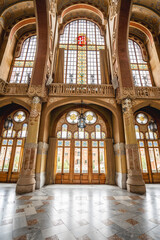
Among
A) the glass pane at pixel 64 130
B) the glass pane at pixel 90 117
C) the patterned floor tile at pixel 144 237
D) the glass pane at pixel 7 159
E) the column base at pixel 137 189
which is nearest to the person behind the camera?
the patterned floor tile at pixel 144 237

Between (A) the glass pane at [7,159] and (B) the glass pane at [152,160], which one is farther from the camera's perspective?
(B) the glass pane at [152,160]

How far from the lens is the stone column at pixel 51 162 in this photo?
330 inches

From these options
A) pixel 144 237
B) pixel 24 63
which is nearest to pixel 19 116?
pixel 24 63

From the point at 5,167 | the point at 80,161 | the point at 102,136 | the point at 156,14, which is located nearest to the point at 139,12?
the point at 156,14

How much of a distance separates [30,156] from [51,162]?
232 centimetres

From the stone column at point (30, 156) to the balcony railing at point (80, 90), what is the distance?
5.56ft

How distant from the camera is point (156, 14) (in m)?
11.0

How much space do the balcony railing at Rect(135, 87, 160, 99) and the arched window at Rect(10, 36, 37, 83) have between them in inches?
359

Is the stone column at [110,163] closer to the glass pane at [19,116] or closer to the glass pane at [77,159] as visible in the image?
the glass pane at [77,159]

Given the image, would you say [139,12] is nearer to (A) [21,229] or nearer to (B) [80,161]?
(B) [80,161]

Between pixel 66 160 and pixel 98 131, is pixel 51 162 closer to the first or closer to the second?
pixel 66 160

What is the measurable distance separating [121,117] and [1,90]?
861cm

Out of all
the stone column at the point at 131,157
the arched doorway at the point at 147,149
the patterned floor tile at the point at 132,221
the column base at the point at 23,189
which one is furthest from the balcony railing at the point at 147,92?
the column base at the point at 23,189

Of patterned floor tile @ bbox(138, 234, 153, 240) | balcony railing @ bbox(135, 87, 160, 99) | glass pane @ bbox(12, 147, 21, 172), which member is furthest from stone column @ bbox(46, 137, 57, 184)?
balcony railing @ bbox(135, 87, 160, 99)
